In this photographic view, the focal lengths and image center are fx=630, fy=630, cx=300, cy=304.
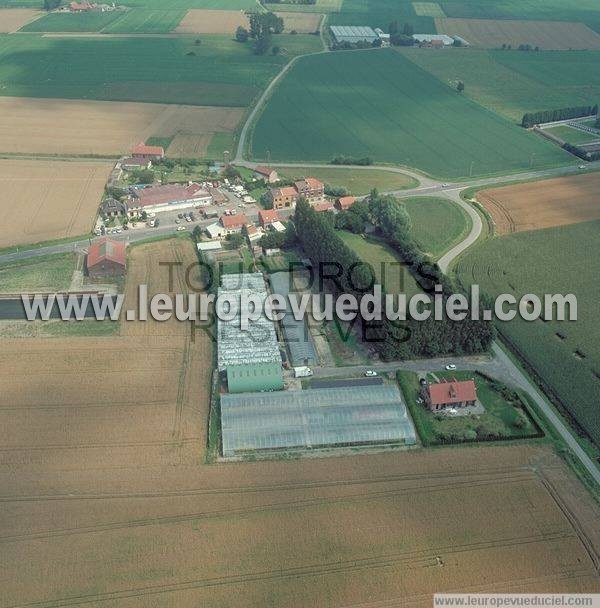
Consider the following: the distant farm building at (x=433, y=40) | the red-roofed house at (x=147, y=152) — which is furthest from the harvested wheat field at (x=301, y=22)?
the red-roofed house at (x=147, y=152)

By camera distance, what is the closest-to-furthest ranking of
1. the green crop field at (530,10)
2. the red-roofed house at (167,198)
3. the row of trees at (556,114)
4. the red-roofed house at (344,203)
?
the red-roofed house at (344,203) < the red-roofed house at (167,198) < the row of trees at (556,114) < the green crop field at (530,10)

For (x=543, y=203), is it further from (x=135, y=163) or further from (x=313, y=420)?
(x=135, y=163)

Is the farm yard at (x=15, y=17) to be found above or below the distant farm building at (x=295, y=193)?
above

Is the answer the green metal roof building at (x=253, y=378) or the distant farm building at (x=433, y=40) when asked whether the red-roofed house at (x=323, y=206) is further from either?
the distant farm building at (x=433, y=40)

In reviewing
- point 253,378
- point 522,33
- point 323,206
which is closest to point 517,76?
point 522,33

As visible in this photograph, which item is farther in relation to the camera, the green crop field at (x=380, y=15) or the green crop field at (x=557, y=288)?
the green crop field at (x=380, y=15)

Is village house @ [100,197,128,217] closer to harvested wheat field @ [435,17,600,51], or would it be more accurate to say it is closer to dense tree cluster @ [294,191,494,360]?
dense tree cluster @ [294,191,494,360]

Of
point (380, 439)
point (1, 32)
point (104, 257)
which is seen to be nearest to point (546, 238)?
point (380, 439)
